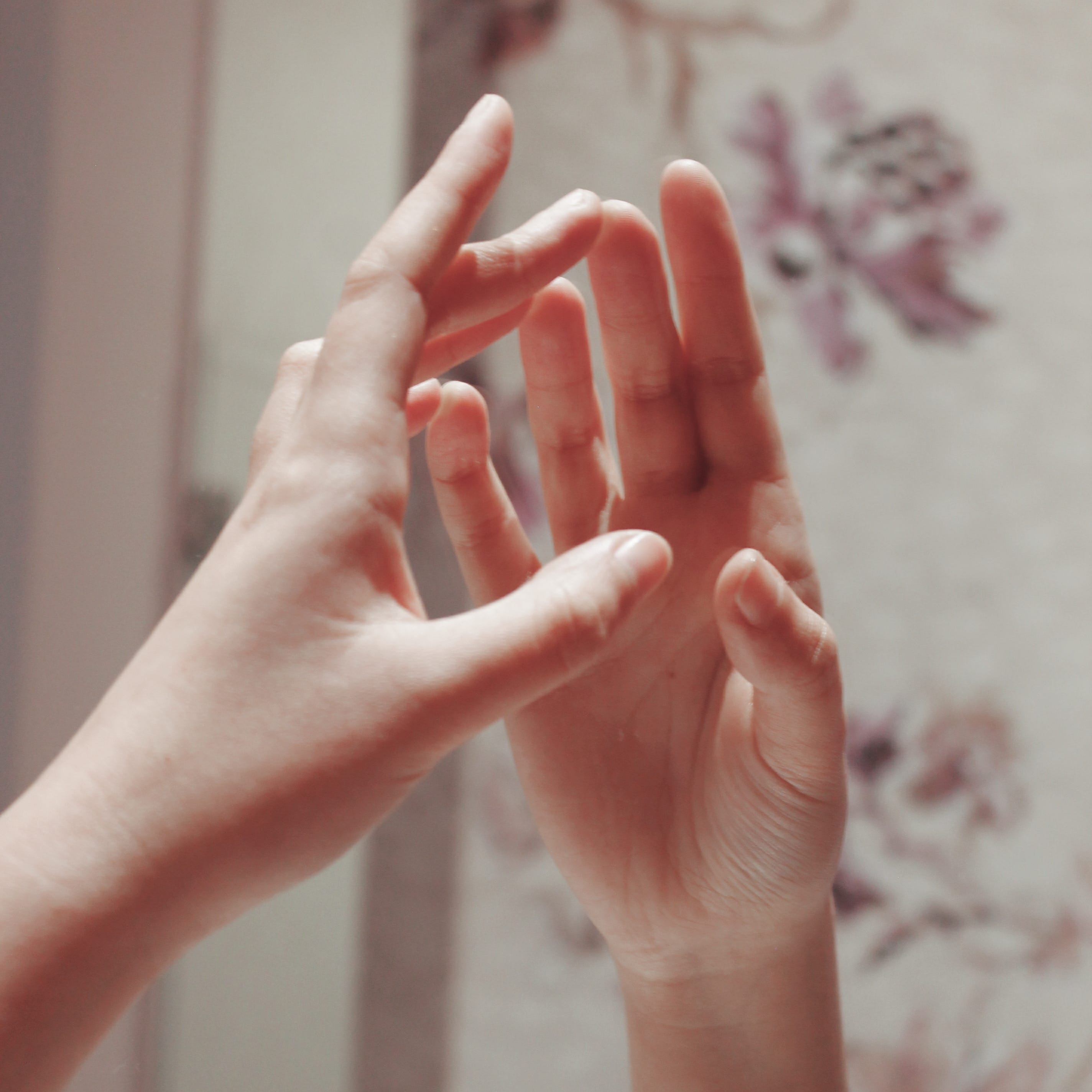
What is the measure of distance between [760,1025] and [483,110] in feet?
1.19

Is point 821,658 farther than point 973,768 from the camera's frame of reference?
No

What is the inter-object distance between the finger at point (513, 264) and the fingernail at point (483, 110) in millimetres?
37

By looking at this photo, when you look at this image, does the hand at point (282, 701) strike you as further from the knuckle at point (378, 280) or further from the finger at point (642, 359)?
the finger at point (642, 359)

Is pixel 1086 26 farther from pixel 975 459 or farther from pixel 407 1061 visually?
pixel 407 1061

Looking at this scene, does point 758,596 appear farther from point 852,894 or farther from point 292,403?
point 852,894

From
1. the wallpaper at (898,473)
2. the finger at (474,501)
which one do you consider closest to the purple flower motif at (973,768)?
the wallpaper at (898,473)

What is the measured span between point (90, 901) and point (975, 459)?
462 millimetres

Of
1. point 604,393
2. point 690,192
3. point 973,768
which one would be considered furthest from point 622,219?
point 973,768

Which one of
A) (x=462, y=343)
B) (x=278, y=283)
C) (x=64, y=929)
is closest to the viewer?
(x=64, y=929)

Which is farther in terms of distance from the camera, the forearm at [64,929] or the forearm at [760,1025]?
the forearm at [760,1025]

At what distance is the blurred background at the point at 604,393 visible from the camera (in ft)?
1.45

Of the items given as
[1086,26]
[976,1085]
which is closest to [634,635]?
[976,1085]

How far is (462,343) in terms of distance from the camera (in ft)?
1.15

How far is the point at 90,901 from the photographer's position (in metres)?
0.24
